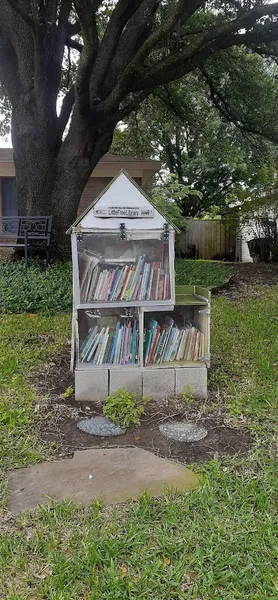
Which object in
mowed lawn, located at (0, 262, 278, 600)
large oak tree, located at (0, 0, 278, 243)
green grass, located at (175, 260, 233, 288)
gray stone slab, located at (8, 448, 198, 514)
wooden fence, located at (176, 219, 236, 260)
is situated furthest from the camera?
wooden fence, located at (176, 219, 236, 260)

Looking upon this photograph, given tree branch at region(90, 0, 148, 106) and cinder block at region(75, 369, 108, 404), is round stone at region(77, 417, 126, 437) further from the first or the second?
tree branch at region(90, 0, 148, 106)

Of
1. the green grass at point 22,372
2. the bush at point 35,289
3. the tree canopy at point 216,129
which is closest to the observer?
the green grass at point 22,372

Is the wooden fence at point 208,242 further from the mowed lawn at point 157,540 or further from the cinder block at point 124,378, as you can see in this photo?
the mowed lawn at point 157,540

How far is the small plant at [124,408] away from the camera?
2676mm

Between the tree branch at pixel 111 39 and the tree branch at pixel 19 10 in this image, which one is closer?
the tree branch at pixel 19 10

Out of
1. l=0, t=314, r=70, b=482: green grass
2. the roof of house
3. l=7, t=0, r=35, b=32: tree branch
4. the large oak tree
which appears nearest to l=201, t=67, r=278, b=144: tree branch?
the roof of house

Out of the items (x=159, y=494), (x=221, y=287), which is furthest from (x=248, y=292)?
(x=159, y=494)

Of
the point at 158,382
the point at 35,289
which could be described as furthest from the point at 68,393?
the point at 35,289

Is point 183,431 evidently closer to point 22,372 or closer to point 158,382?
point 158,382

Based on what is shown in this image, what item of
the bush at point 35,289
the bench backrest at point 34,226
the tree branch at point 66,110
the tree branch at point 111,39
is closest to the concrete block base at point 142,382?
the bush at point 35,289

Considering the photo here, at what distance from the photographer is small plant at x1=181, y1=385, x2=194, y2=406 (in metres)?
2.95

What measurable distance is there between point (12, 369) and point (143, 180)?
Answer: 31.2ft

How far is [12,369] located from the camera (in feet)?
11.3

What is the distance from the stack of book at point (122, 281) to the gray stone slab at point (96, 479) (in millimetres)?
1044
